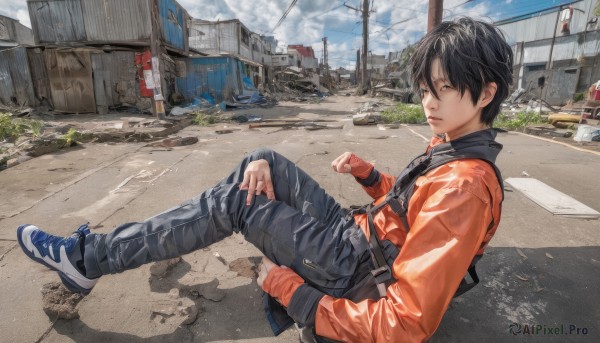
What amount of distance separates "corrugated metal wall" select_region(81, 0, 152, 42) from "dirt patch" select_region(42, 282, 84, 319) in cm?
1187

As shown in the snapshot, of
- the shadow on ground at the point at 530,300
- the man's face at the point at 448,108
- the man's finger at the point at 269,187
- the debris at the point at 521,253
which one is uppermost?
the man's face at the point at 448,108

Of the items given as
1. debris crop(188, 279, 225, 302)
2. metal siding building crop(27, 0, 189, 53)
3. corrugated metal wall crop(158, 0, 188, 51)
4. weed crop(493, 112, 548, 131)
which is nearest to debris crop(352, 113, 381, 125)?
weed crop(493, 112, 548, 131)

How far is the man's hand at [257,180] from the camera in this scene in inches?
58.1

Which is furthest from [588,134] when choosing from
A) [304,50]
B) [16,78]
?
[304,50]

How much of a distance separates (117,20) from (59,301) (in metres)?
12.7

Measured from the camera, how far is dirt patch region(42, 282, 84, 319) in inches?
63.5

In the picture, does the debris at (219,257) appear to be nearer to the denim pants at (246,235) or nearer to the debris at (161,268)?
the debris at (161,268)

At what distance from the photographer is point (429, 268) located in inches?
38.0

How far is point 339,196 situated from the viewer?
10.8ft

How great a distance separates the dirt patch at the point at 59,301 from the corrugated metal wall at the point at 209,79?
14900mm

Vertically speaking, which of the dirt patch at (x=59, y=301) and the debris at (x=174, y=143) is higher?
the debris at (x=174, y=143)

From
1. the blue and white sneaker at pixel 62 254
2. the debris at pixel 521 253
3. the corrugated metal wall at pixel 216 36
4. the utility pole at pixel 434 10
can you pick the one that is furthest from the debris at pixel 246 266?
the corrugated metal wall at pixel 216 36

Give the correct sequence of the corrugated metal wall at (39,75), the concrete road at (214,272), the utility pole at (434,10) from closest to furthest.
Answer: the concrete road at (214,272) → the utility pole at (434,10) → the corrugated metal wall at (39,75)

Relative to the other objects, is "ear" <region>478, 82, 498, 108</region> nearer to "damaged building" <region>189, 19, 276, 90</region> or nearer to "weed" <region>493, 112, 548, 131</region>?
"weed" <region>493, 112, 548, 131</region>
